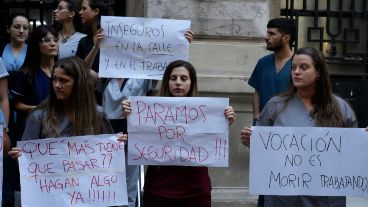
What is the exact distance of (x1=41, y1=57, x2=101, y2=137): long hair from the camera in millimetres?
4398

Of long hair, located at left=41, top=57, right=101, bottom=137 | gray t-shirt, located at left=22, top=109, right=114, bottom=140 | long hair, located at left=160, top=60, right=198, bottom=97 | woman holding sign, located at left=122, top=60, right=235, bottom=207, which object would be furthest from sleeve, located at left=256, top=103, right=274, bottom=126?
gray t-shirt, located at left=22, top=109, right=114, bottom=140

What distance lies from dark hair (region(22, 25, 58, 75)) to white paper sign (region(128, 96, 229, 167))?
1489mm

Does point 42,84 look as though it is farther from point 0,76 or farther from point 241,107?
point 241,107

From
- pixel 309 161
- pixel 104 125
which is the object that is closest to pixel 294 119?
pixel 309 161

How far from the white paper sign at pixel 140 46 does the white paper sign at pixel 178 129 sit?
2.91 ft

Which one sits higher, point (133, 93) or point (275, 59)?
point (275, 59)

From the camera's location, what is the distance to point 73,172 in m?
4.48

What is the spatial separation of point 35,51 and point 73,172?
1.82 metres

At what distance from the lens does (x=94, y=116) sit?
14.7 feet

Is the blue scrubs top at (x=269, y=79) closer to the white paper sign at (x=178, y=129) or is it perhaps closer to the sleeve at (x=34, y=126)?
the white paper sign at (x=178, y=129)

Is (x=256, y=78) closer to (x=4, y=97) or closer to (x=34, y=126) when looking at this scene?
(x=4, y=97)

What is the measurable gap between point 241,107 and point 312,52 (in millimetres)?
3078

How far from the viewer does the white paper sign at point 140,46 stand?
222 inches

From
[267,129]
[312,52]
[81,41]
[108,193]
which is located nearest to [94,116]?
[108,193]
